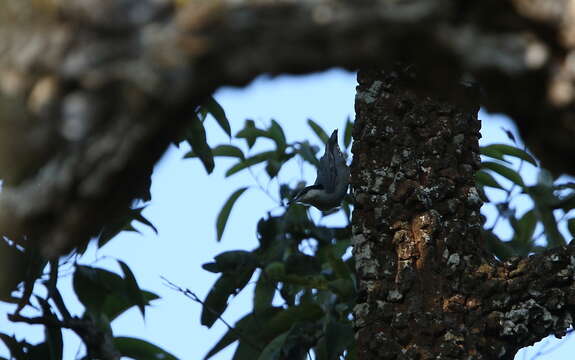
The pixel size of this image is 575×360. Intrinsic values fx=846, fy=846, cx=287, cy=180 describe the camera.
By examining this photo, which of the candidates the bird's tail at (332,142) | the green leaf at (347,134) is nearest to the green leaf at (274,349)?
the bird's tail at (332,142)

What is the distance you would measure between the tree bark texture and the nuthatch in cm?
89

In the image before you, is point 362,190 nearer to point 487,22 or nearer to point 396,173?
point 396,173

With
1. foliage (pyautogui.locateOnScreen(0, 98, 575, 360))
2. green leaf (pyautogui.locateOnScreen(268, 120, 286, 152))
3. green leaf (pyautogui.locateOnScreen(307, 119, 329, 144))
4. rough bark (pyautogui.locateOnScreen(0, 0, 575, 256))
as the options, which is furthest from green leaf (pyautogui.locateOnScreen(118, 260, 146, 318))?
rough bark (pyautogui.locateOnScreen(0, 0, 575, 256))

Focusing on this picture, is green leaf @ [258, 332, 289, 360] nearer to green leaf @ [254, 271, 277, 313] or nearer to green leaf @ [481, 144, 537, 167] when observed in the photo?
green leaf @ [254, 271, 277, 313]

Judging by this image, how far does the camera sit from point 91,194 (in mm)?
872

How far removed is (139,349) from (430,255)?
2.80ft

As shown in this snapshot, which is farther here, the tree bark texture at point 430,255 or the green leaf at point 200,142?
the green leaf at point 200,142

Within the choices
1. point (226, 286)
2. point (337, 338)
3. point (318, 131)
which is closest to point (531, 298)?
point (337, 338)

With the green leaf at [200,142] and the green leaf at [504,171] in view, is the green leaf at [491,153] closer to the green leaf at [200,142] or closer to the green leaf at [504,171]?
the green leaf at [504,171]

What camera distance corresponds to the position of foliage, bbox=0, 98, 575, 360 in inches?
78.5

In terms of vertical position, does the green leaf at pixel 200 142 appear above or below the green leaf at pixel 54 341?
above

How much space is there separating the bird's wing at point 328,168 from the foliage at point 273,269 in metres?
0.04

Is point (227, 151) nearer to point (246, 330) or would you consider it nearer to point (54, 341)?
point (246, 330)

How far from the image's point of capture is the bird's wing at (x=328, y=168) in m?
2.90
